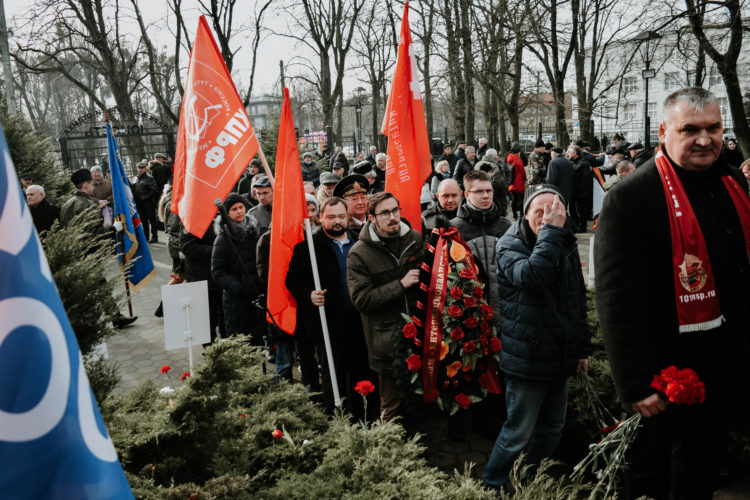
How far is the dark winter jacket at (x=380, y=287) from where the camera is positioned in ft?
13.0

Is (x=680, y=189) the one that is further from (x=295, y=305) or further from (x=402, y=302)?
(x=295, y=305)

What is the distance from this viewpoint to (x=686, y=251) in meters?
2.27

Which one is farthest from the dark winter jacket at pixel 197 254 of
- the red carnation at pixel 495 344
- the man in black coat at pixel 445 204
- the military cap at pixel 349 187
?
the red carnation at pixel 495 344

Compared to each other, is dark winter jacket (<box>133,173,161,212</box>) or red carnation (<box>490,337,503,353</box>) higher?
dark winter jacket (<box>133,173,161,212</box>)

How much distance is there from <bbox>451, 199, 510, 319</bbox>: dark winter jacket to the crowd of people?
11 millimetres

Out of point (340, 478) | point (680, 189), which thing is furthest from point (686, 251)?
point (340, 478)

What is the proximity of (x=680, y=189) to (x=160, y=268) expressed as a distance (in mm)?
11093

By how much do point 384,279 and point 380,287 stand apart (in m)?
0.11

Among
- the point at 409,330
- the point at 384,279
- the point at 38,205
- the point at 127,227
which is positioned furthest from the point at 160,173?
the point at 409,330

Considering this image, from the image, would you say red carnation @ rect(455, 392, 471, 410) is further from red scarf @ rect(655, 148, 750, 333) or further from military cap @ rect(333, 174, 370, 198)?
military cap @ rect(333, 174, 370, 198)

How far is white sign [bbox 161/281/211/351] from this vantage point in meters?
4.51

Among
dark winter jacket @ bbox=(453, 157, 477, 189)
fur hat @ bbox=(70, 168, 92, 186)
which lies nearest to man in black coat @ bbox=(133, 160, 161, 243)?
fur hat @ bbox=(70, 168, 92, 186)

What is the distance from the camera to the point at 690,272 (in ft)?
7.46

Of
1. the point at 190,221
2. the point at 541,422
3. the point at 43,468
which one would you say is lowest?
the point at 541,422
